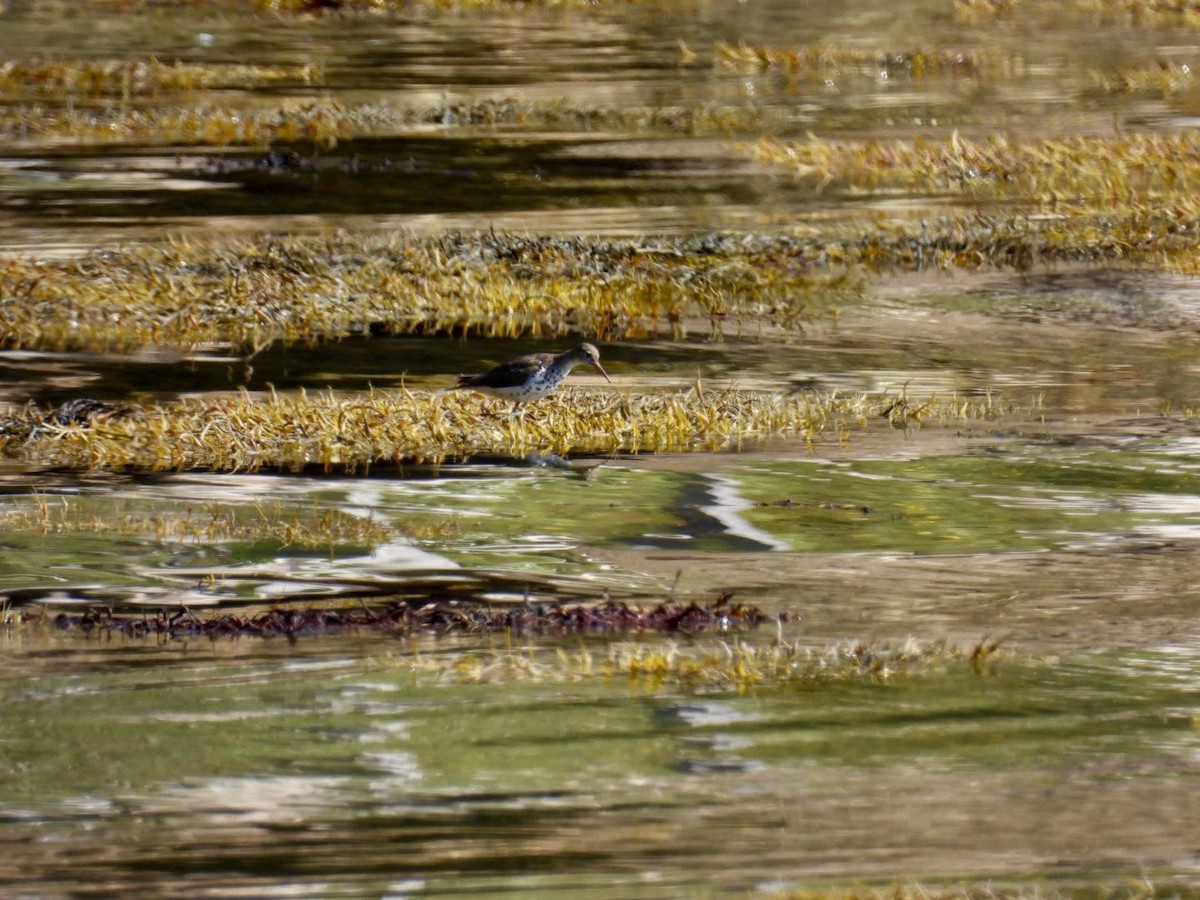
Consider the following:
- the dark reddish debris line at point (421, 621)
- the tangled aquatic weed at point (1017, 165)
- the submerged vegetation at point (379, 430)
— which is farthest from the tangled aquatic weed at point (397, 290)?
the dark reddish debris line at point (421, 621)

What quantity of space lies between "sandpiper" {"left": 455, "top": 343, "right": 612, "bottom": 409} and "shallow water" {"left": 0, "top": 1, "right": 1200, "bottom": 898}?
0.63 metres

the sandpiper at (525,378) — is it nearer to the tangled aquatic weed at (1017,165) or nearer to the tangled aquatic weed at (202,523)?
the tangled aquatic weed at (202,523)

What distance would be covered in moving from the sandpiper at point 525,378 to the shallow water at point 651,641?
0.63m

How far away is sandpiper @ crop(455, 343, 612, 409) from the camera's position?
44.3ft

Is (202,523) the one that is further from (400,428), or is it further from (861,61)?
(861,61)

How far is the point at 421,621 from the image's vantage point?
9.62m

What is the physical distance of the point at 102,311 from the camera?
17.7 meters

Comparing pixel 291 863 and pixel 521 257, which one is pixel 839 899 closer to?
pixel 291 863

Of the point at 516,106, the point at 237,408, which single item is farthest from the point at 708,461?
the point at 516,106

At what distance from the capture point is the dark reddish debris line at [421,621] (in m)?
9.53

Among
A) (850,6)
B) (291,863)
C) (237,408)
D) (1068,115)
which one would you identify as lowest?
(291,863)

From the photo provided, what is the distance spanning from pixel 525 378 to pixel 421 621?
410 centimetres

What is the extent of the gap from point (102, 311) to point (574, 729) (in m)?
10.5

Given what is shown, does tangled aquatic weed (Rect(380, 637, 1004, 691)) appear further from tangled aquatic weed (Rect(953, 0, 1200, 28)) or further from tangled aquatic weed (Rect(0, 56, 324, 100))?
tangled aquatic weed (Rect(953, 0, 1200, 28))
